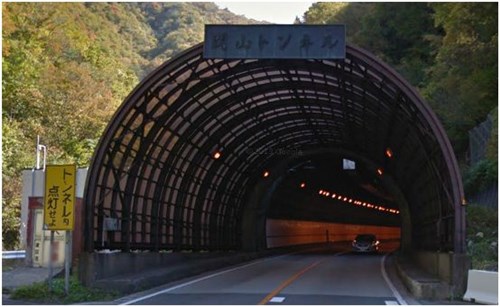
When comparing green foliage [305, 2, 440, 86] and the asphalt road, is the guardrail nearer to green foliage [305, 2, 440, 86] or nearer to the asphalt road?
the asphalt road

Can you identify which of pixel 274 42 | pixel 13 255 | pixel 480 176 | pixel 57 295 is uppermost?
pixel 274 42

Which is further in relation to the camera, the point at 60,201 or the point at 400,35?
the point at 400,35

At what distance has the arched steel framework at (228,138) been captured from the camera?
60.8ft

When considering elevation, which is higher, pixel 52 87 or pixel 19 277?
pixel 52 87

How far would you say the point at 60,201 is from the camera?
1590 cm

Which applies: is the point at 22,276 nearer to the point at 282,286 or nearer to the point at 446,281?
the point at 282,286

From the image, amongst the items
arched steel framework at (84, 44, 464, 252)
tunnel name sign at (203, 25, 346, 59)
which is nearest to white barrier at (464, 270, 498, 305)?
arched steel framework at (84, 44, 464, 252)

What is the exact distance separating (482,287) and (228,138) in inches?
638

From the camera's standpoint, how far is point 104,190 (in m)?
20.0

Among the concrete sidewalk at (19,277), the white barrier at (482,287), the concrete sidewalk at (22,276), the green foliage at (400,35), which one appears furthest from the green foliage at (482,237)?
the green foliage at (400,35)

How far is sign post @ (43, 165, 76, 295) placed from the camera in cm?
1580

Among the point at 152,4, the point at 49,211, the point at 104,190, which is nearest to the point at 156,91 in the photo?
the point at 104,190

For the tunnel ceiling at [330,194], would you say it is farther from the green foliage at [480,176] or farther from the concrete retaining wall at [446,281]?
the concrete retaining wall at [446,281]

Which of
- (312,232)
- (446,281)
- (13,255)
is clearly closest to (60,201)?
(13,255)
